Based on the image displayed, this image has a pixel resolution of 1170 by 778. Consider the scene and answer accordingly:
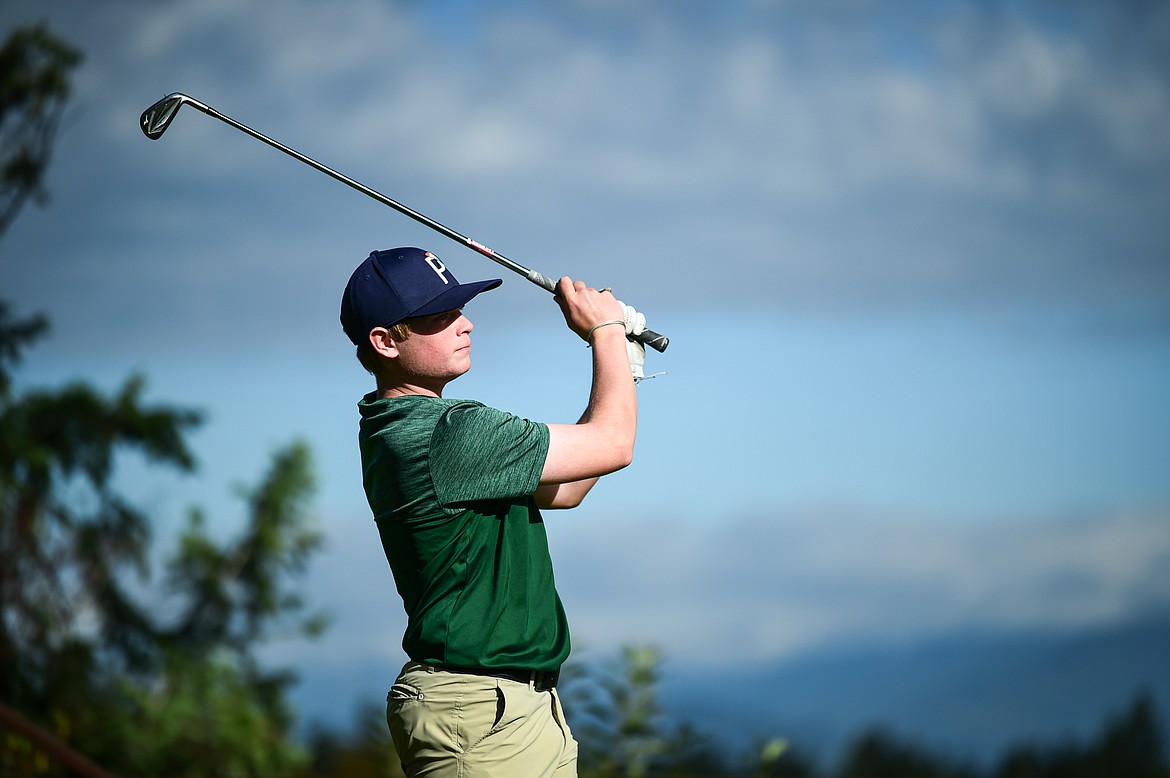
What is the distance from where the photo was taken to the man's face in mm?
2854

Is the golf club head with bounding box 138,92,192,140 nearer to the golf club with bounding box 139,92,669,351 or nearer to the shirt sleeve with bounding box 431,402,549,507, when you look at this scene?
the golf club with bounding box 139,92,669,351

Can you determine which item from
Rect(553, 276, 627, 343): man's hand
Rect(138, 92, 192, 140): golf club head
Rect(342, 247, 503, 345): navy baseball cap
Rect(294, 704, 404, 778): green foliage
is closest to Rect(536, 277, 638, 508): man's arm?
Rect(553, 276, 627, 343): man's hand

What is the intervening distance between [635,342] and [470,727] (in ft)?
3.14

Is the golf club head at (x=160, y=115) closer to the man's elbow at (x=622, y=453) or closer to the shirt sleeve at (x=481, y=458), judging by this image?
the shirt sleeve at (x=481, y=458)

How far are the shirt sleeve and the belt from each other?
1.10 ft

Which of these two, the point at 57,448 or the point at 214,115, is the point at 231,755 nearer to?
the point at 57,448

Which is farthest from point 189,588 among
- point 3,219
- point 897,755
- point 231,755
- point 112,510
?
point 897,755

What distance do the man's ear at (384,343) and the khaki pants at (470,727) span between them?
66 centimetres

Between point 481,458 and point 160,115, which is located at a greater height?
point 160,115

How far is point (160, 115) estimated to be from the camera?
3.57m

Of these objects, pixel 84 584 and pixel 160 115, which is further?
pixel 84 584

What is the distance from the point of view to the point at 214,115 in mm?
3428

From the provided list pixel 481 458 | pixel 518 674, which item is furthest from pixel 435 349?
pixel 518 674

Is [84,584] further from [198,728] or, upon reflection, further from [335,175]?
[335,175]
